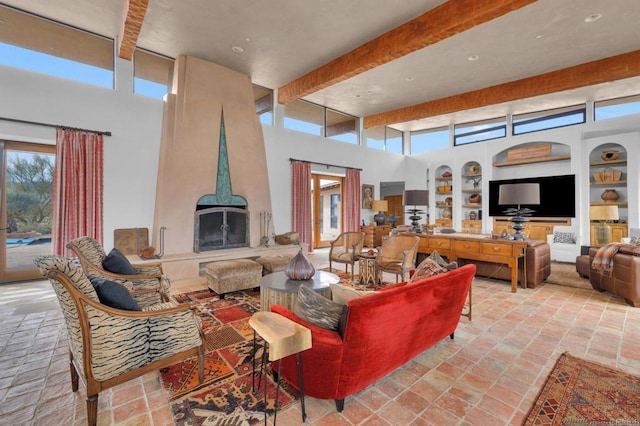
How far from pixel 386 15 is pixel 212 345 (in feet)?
14.9

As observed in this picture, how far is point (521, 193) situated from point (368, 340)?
3.71 meters

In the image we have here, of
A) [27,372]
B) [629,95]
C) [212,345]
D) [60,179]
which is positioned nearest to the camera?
[27,372]

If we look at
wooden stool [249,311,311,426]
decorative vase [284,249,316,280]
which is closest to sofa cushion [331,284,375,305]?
wooden stool [249,311,311,426]

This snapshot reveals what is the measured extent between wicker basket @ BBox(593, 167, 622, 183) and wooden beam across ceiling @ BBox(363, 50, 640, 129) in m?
2.53

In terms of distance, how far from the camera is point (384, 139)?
9695 millimetres

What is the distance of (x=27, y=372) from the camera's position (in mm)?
2197

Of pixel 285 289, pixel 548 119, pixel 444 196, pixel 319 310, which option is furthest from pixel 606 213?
pixel 319 310

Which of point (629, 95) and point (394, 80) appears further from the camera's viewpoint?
point (629, 95)

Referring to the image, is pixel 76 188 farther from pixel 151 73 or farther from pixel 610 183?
pixel 610 183

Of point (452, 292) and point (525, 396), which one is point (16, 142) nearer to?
point (452, 292)

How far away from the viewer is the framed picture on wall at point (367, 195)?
29.5 feet

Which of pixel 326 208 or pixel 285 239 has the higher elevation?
pixel 326 208

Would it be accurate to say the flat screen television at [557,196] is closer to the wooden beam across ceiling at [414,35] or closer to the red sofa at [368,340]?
the wooden beam across ceiling at [414,35]

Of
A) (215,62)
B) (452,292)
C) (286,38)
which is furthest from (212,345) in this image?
(215,62)
